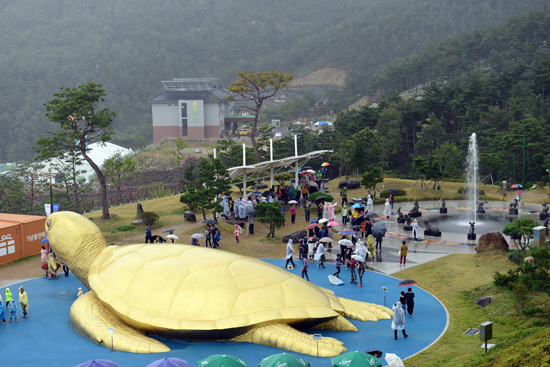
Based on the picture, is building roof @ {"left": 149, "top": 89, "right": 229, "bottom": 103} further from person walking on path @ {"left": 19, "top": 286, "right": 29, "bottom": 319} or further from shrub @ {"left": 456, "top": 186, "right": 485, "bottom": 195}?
person walking on path @ {"left": 19, "top": 286, "right": 29, "bottom": 319}

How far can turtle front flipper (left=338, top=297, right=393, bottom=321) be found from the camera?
15.2 metres

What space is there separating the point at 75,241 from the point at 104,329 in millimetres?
4787

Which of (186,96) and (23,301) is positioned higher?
(186,96)

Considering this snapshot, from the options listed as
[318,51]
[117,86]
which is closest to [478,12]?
[318,51]

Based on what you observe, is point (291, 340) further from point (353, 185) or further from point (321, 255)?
point (353, 185)

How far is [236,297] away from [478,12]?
159 metres

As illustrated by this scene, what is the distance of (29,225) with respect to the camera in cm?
2517

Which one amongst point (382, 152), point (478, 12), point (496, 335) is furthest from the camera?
point (478, 12)

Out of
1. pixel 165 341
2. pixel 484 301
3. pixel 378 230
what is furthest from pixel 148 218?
pixel 484 301

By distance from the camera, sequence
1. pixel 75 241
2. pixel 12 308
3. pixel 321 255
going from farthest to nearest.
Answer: pixel 321 255 → pixel 75 241 → pixel 12 308

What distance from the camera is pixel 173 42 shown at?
149000mm

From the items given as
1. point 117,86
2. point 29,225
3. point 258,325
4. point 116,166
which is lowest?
point 258,325

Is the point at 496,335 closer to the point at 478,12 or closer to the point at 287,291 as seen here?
the point at 287,291

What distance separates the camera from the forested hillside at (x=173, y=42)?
393 ft
